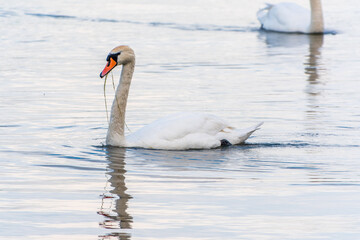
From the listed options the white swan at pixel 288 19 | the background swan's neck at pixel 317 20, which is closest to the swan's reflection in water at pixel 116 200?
the background swan's neck at pixel 317 20

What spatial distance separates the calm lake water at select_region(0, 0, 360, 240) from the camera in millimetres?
7070

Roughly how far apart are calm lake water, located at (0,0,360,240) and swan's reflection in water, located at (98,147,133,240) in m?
0.02

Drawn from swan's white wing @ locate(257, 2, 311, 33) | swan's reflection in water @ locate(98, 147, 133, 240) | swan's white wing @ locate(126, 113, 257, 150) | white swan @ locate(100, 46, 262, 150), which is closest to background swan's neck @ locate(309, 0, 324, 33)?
swan's white wing @ locate(257, 2, 311, 33)

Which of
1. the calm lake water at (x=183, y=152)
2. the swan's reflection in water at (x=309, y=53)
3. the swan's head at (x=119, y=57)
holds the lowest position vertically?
the swan's reflection in water at (x=309, y=53)

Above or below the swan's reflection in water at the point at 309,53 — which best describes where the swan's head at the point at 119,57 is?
above

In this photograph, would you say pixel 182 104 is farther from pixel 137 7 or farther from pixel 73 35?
pixel 137 7

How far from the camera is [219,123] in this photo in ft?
34.6

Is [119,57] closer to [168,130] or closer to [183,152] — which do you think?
[168,130]

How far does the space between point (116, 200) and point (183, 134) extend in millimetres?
2461

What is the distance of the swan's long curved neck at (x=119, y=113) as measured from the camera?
407 inches

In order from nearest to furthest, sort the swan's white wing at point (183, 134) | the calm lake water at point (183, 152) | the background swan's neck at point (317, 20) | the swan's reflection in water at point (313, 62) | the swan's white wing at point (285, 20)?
the calm lake water at point (183, 152)
the swan's white wing at point (183, 134)
the swan's reflection in water at point (313, 62)
the background swan's neck at point (317, 20)
the swan's white wing at point (285, 20)

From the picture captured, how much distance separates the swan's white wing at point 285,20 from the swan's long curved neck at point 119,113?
13813 mm

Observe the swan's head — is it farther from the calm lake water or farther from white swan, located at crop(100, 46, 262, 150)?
the calm lake water

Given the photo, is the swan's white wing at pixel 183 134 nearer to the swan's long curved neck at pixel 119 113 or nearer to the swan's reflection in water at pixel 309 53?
the swan's long curved neck at pixel 119 113
